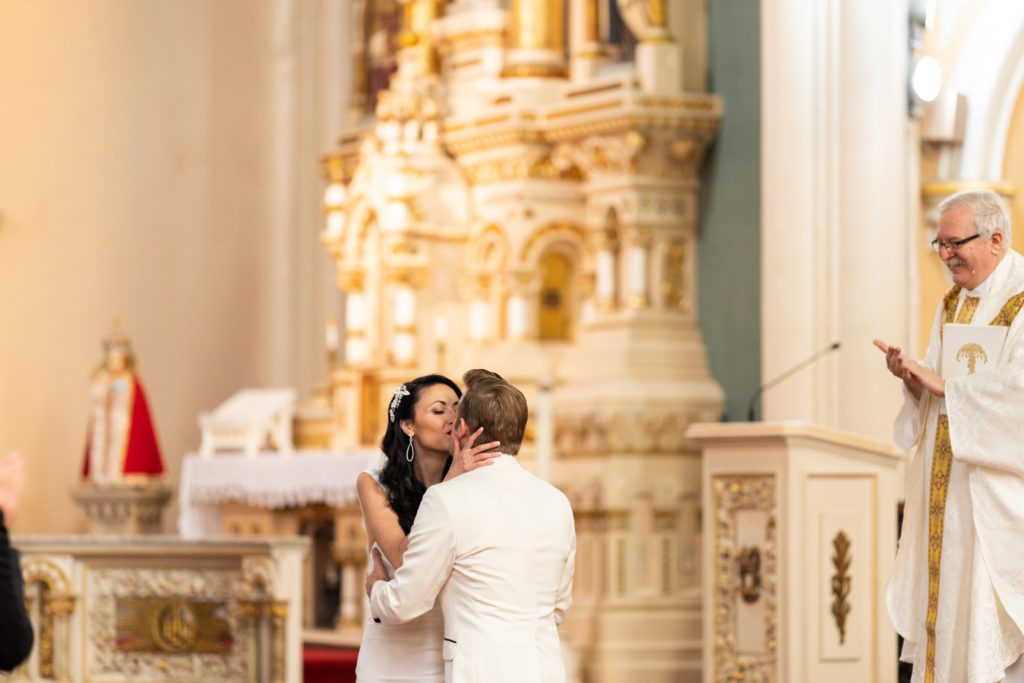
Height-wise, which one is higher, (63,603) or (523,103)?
(523,103)

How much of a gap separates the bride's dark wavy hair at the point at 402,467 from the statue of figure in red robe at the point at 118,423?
6899 mm

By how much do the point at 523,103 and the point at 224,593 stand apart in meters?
3.29

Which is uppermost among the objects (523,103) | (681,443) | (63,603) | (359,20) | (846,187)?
(359,20)

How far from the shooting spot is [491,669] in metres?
3.87

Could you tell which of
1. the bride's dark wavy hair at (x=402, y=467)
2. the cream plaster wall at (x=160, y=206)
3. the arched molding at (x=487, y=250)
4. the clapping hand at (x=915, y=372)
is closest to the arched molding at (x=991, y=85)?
the arched molding at (x=487, y=250)

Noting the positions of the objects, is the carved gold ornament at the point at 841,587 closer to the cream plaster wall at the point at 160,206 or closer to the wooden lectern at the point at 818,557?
the wooden lectern at the point at 818,557

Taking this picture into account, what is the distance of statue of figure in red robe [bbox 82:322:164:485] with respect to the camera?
35.8 ft

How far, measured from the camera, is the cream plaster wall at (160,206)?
12172mm

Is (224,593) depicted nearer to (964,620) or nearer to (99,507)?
(99,507)

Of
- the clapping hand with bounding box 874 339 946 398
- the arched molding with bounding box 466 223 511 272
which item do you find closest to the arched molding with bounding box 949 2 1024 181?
the arched molding with bounding box 466 223 511 272

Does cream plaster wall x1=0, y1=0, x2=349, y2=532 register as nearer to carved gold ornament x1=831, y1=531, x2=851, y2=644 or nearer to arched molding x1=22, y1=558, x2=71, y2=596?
arched molding x1=22, y1=558, x2=71, y2=596

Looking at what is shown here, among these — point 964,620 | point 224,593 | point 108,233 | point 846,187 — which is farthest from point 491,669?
point 108,233

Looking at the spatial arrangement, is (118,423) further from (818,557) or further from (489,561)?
(489,561)

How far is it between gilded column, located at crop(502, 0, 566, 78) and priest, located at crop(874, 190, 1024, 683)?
16.8ft
